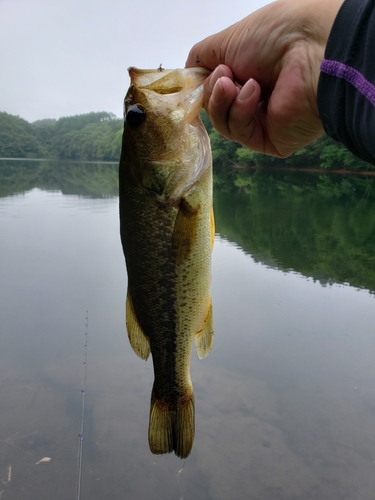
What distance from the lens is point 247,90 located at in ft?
6.09

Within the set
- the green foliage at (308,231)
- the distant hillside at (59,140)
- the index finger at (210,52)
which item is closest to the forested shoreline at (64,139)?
the distant hillside at (59,140)

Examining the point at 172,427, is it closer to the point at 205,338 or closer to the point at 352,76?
the point at 205,338

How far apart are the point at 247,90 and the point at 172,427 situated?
167 cm

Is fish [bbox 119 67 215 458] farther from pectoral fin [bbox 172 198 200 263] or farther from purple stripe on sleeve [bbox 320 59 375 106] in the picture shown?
purple stripe on sleeve [bbox 320 59 375 106]

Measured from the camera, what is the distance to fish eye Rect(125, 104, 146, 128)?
1.81m

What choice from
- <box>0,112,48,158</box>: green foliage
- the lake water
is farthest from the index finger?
<box>0,112,48,158</box>: green foliage

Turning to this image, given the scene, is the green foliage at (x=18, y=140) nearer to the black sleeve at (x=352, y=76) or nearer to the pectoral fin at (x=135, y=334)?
the pectoral fin at (x=135, y=334)

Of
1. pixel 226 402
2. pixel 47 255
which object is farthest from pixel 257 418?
pixel 47 255

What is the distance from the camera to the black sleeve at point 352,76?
1285 millimetres

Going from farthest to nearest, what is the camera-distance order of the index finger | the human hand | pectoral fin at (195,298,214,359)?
1. pectoral fin at (195,298,214,359)
2. the index finger
3. the human hand

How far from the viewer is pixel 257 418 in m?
5.75

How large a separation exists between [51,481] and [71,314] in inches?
174

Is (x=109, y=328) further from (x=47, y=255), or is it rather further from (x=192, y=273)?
(x=192, y=273)

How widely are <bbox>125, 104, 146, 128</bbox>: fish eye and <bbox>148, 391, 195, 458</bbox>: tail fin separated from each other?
54.4 inches
